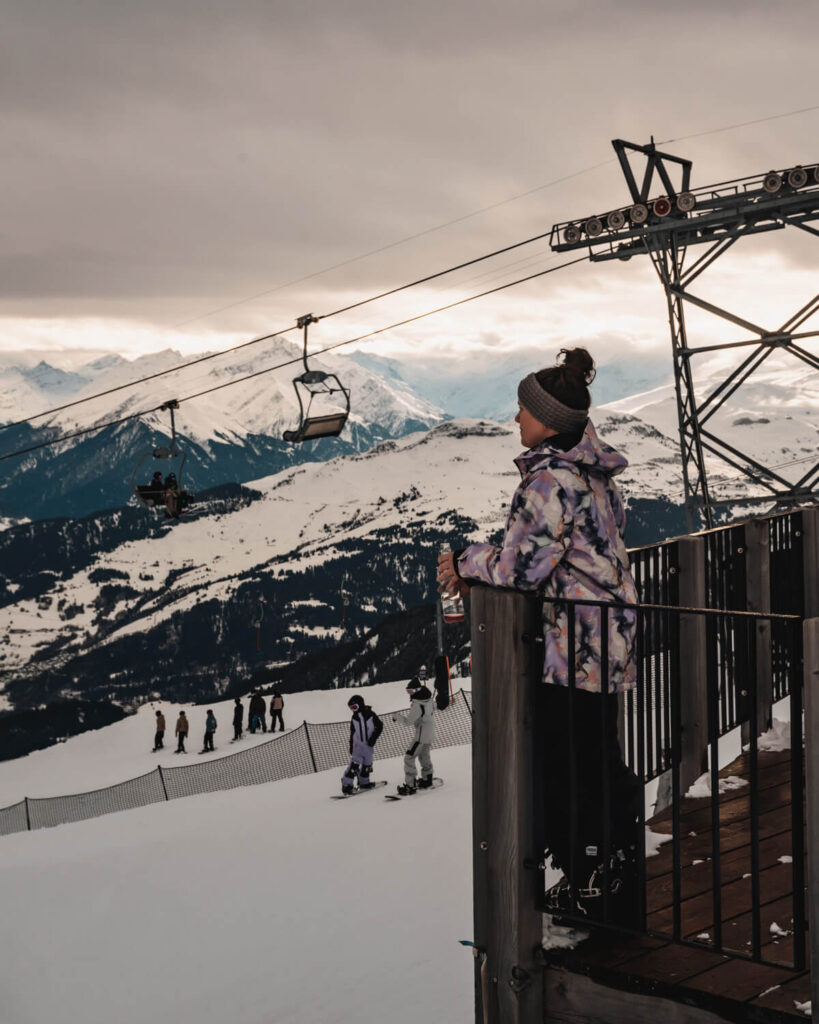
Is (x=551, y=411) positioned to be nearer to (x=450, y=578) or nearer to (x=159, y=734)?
(x=450, y=578)

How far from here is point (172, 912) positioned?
1097 centimetres

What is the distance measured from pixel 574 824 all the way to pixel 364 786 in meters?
13.1

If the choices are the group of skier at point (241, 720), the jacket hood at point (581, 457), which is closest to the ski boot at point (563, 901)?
the jacket hood at point (581, 457)

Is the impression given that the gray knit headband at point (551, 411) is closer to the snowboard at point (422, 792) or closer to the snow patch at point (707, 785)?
the snow patch at point (707, 785)

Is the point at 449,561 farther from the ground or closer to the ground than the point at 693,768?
farther from the ground

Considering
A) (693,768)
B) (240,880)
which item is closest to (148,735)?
(240,880)

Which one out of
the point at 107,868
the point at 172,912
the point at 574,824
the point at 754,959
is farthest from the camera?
the point at 107,868

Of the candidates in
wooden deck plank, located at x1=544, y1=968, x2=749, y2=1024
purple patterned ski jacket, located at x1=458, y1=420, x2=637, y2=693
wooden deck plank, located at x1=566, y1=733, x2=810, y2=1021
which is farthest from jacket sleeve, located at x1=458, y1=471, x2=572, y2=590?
wooden deck plank, located at x1=544, y1=968, x2=749, y2=1024

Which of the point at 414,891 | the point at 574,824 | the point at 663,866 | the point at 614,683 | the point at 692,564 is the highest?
the point at 692,564

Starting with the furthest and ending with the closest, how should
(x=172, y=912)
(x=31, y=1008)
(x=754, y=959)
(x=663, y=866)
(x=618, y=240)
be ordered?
(x=618, y=240)
(x=172, y=912)
(x=31, y=1008)
(x=663, y=866)
(x=754, y=959)

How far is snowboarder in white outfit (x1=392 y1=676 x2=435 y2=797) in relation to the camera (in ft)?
47.6

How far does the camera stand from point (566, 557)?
3.50 meters

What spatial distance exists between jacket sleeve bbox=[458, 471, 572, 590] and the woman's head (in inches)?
8.6

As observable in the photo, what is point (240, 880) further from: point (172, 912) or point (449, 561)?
point (449, 561)
